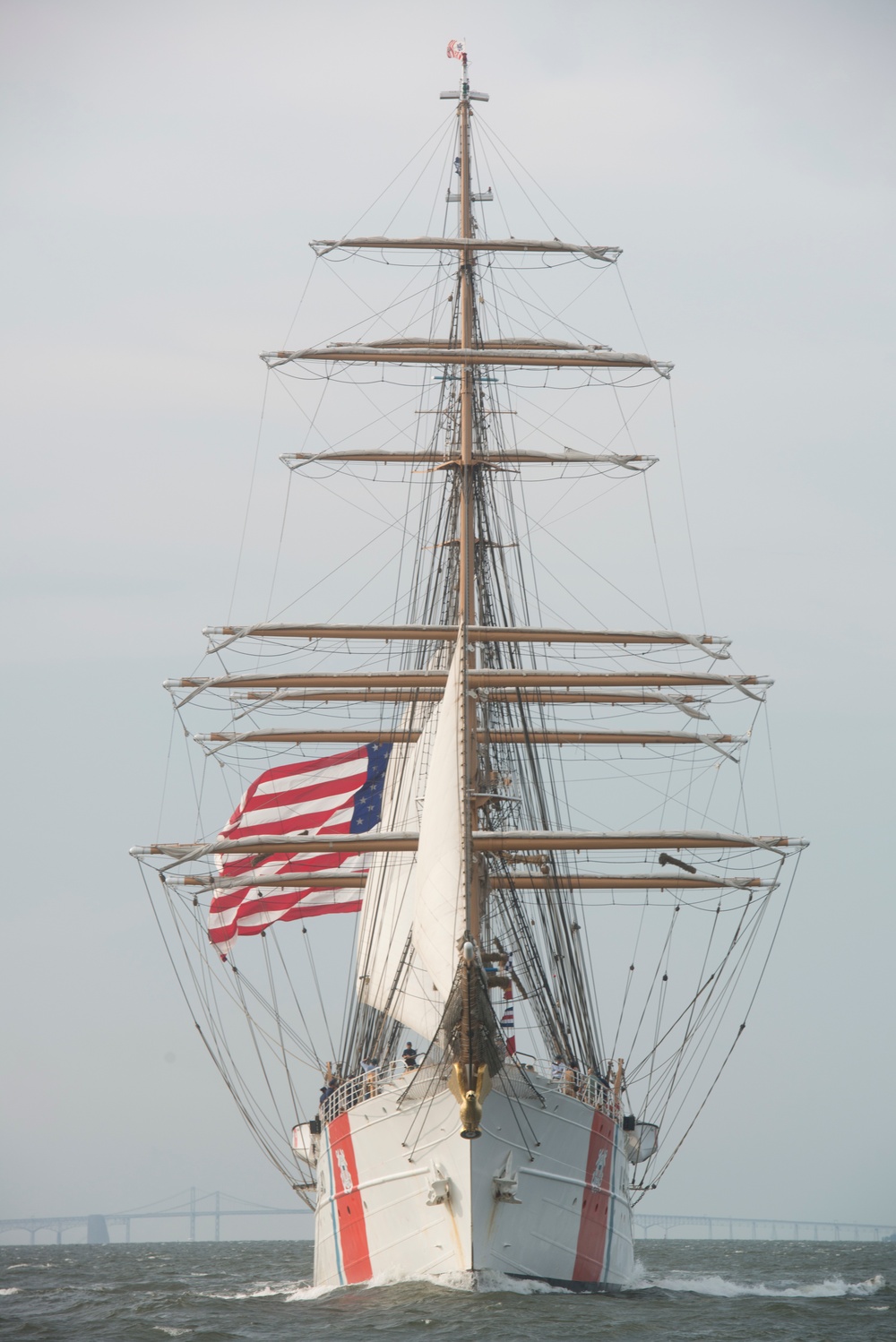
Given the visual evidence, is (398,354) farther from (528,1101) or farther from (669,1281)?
(669,1281)

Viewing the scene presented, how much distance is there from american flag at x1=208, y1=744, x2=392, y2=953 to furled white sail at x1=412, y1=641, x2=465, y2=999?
36.5 feet

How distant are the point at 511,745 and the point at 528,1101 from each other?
12.3 metres

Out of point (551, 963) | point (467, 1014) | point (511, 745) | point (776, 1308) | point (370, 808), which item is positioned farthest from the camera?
point (370, 808)

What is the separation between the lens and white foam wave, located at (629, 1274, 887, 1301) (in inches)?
1570

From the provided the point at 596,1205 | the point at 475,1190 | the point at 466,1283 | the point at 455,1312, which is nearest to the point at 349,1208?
the point at 596,1205

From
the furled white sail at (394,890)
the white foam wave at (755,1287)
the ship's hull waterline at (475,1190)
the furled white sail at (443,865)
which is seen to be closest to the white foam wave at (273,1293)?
the ship's hull waterline at (475,1190)

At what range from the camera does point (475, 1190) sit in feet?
95.8

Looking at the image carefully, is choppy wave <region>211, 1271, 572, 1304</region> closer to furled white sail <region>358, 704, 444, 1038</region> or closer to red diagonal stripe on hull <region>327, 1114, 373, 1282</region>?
red diagonal stripe on hull <region>327, 1114, 373, 1282</region>

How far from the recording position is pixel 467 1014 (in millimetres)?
29297

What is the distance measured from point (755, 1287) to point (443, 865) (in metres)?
20.2

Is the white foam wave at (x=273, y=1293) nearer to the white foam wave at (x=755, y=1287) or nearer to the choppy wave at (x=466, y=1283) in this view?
the choppy wave at (x=466, y=1283)

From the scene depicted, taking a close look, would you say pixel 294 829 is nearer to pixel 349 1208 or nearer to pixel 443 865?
pixel 349 1208

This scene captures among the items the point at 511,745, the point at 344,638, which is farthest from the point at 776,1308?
the point at 344,638

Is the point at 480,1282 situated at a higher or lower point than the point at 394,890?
lower
